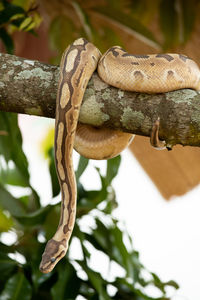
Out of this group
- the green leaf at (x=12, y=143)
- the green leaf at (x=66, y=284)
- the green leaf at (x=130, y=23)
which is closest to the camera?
the green leaf at (x=12, y=143)

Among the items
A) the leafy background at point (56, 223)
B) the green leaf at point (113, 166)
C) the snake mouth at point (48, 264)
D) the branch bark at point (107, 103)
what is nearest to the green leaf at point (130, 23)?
the leafy background at point (56, 223)

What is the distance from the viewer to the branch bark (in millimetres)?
1445

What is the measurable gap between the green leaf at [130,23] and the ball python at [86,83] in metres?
0.94

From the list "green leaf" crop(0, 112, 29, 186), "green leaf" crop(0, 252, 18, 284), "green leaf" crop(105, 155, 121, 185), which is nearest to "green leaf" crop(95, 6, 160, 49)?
"green leaf" crop(105, 155, 121, 185)

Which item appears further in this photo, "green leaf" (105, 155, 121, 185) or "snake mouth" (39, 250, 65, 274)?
"green leaf" (105, 155, 121, 185)

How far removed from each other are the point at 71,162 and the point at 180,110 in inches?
14.1

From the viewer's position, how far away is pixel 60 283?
229cm

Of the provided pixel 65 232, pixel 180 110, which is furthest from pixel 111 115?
pixel 65 232

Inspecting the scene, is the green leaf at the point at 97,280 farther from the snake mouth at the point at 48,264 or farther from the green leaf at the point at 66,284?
the snake mouth at the point at 48,264

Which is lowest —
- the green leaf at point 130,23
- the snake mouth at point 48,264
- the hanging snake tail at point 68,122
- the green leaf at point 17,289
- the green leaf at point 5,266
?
the green leaf at point 5,266

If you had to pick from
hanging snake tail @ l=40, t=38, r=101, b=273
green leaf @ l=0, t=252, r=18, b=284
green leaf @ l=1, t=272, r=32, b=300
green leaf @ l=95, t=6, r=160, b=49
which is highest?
hanging snake tail @ l=40, t=38, r=101, b=273

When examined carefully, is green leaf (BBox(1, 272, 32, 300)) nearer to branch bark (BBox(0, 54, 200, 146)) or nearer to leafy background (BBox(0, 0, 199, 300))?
leafy background (BBox(0, 0, 199, 300))

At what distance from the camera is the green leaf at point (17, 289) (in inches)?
86.0

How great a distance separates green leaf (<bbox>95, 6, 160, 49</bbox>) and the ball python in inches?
37.2
